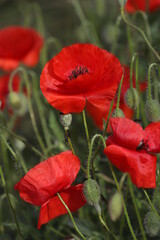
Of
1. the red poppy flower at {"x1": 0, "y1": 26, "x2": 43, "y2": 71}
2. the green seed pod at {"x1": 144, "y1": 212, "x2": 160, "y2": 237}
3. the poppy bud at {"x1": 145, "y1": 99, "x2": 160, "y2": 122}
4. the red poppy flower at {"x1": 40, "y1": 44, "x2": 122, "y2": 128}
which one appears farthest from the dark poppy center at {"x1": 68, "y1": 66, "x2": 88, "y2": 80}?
the red poppy flower at {"x1": 0, "y1": 26, "x2": 43, "y2": 71}

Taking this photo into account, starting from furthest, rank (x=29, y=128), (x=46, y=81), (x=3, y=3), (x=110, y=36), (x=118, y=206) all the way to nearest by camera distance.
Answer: (x=3, y=3) → (x=29, y=128) → (x=110, y=36) → (x=46, y=81) → (x=118, y=206)

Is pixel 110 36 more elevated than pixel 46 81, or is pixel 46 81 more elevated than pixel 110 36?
pixel 46 81

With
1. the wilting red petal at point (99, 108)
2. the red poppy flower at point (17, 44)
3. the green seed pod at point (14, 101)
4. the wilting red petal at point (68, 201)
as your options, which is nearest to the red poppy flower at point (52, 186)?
the wilting red petal at point (68, 201)

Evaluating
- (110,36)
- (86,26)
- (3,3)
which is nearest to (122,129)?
(86,26)

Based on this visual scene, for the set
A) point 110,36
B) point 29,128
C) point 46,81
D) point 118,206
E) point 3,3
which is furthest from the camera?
point 3,3

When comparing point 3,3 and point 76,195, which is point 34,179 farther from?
point 3,3

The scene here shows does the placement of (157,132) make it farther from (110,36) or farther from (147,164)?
(110,36)

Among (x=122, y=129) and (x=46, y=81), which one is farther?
(x=46, y=81)

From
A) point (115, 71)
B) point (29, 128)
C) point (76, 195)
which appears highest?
point (115, 71)

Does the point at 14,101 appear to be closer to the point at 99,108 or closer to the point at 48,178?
the point at 99,108
